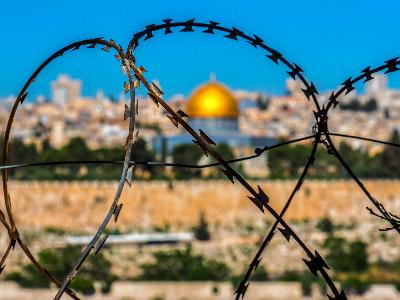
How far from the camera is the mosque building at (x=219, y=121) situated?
156ft

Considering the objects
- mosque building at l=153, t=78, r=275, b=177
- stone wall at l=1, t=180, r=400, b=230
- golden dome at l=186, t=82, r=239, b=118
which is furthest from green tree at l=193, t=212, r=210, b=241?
golden dome at l=186, t=82, r=239, b=118

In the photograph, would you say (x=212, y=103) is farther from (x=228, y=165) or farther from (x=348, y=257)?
(x=228, y=165)

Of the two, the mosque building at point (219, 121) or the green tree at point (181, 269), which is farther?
the mosque building at point (219, 121)

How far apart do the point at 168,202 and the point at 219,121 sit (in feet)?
35.6

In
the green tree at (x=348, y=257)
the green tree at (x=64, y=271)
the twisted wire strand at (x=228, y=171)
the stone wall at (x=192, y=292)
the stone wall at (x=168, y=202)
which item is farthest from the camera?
the stone wall at (x=168, y=202)

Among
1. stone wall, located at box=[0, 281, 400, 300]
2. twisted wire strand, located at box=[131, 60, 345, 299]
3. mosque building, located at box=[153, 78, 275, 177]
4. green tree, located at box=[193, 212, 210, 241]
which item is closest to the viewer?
twisted wire strand, located at box=[131, 60, 345, 299]

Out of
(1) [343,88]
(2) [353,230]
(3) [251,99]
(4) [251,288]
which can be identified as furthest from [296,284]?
(3) [251,99]

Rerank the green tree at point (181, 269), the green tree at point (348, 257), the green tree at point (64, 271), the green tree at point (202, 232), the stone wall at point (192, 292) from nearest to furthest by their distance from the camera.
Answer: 1. the stone wall at point (192, 292)
2. the green tree at point (64, 271)
3. the green tree at point (181, 269)
4. the green tree at point (348, 257)
5. the green tree at point (202, 232)

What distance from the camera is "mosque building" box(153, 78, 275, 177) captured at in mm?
47594

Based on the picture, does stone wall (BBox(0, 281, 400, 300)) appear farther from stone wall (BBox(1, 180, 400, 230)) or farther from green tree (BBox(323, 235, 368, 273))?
stone wall (BBox(1, 180, 400, 230))

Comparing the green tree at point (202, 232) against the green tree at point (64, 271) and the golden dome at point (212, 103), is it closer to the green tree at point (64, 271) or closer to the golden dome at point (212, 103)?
the green tree at point (64, 271)

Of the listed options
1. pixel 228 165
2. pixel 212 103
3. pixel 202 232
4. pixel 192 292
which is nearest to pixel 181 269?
pixel 192 292

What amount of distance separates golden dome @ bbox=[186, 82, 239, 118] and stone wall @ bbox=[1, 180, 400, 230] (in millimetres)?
8435

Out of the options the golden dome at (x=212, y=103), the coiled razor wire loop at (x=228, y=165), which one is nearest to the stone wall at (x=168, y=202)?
the golden dome at (x=212, y=103)
